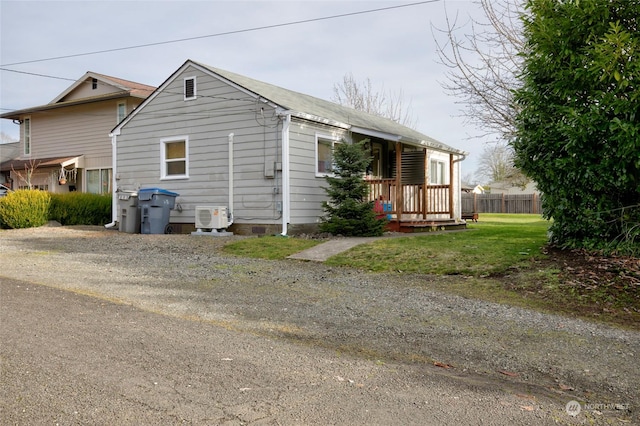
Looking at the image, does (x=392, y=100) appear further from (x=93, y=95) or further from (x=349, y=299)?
(x=349, y=299)

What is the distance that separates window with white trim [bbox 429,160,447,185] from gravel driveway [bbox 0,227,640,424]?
450 inches

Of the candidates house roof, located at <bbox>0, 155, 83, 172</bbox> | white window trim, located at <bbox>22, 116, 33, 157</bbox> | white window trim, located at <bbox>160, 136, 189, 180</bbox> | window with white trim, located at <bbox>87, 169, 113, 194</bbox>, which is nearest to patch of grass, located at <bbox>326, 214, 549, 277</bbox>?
white window trim, located at <bbox>160, 136, 189, 180</bbox>

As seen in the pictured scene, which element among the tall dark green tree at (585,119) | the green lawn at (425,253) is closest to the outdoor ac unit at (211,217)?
the green lawn at (425,253)

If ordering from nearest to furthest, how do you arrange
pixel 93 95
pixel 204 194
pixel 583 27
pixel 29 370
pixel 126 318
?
pixel 29 370 < pixel 126 318 < pixel 583 27 < pixel 204 194 < pixel 93 95

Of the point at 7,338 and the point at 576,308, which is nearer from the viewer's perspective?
the point at 7,338

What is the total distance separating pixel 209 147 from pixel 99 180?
10.4 meters

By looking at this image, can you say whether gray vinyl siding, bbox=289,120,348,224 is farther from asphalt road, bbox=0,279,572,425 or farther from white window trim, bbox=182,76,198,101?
asphalt road, bbox=0,279,572,425

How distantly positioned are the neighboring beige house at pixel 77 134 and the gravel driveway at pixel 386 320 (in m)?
14.1

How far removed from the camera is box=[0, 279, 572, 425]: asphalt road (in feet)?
9.48

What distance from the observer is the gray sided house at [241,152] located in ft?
43.5

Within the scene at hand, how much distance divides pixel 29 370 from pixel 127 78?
24353 millimetres

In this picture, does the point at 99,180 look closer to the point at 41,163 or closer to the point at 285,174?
the point at 41,163

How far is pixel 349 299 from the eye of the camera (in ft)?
20.7

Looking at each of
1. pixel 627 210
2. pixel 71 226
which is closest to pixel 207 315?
pixel 627 210
